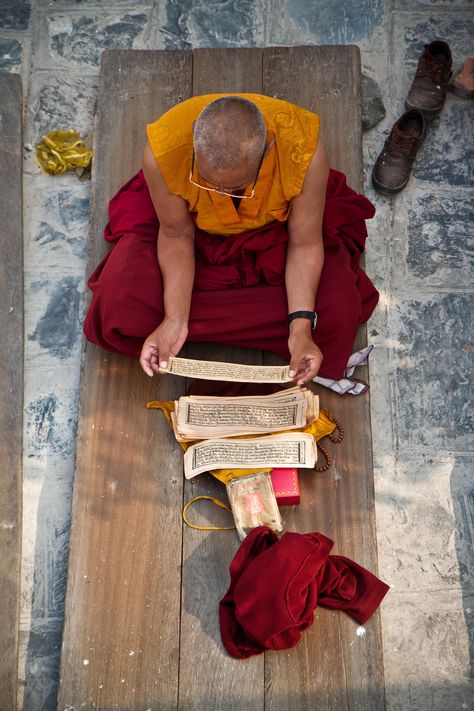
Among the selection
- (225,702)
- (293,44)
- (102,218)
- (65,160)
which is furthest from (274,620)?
(293,44)

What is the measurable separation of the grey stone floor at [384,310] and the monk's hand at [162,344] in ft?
1.87

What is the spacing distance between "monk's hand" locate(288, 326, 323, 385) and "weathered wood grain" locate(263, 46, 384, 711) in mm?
254

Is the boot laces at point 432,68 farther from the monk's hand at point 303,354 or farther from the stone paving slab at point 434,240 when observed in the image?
the monk's hand at point 303,354

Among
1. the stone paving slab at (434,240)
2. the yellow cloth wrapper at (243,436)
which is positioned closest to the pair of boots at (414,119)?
the stone paving slab at (434,240)

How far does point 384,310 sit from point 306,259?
25.4 inches

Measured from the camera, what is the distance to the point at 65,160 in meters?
3.74

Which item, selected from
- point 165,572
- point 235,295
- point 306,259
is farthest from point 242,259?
point 165,572

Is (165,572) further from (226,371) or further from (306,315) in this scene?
(306,315)

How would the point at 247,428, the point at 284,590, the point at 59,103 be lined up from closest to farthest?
the point at 284,590, the point at 247,428, the point at 59,103

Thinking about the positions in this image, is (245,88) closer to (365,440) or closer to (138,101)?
(138,101)

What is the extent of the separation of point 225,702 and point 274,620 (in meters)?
0.37

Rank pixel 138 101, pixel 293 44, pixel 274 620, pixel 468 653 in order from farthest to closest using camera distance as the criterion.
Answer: pixel 293 44
pixel 138 101
pixel 468 653
pixel 274 620

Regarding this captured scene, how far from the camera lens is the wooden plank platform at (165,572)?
2734 mm

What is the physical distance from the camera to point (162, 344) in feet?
9.75
